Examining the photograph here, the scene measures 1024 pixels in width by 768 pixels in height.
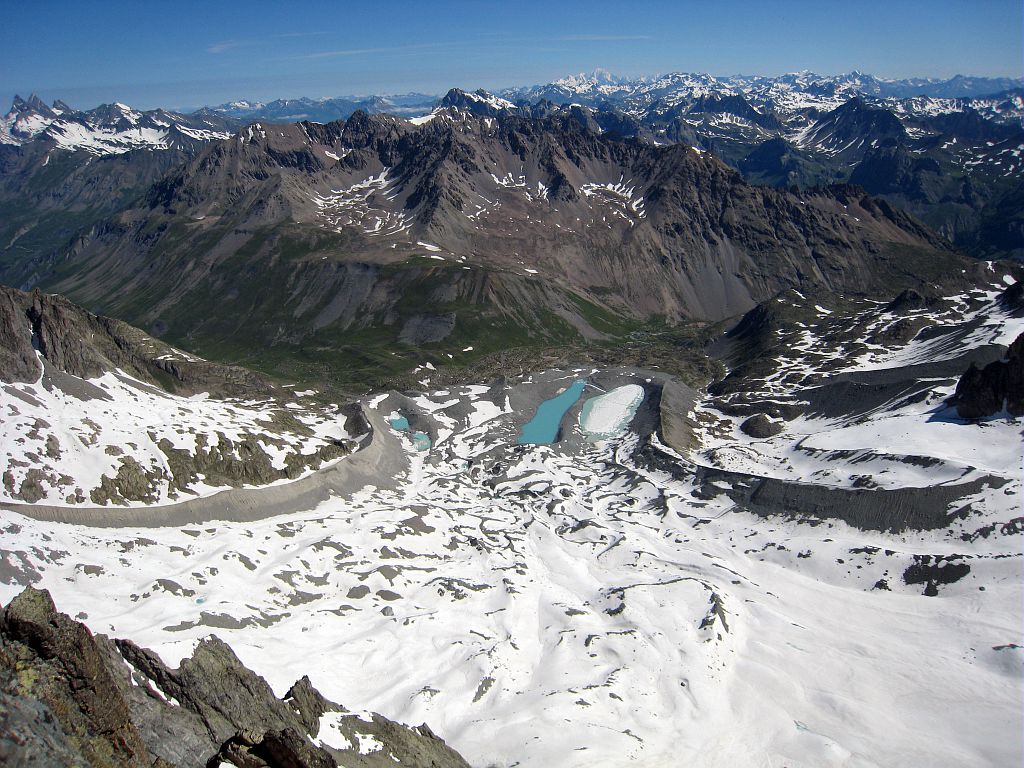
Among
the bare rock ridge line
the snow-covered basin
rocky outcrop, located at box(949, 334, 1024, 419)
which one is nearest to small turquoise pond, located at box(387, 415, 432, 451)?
the snow-covered basin

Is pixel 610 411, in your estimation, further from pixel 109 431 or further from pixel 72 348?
pixel 72 348

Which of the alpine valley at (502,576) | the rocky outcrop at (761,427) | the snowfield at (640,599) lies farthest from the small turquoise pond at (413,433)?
the rocky outcrop at (761,427)

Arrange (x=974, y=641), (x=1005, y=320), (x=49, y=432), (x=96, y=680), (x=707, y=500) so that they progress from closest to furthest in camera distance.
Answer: (x=96, y=680)
(x=974, y=641)
(x=49, y=432)
(x=707, y=500)
(x=1005, y=320)

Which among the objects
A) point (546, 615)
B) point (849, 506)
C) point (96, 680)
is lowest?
point (546, 615)

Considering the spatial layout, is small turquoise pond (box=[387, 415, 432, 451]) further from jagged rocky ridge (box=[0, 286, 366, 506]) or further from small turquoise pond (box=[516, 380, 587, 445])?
small turquoise pond (box=[516, 380, 587, 445])

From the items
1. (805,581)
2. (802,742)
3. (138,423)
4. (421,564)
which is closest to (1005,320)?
(805,581)

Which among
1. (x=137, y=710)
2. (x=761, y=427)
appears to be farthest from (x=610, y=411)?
(x=137, y=710)

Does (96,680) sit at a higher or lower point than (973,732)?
higher

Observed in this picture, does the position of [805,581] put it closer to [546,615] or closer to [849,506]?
[849,506]
